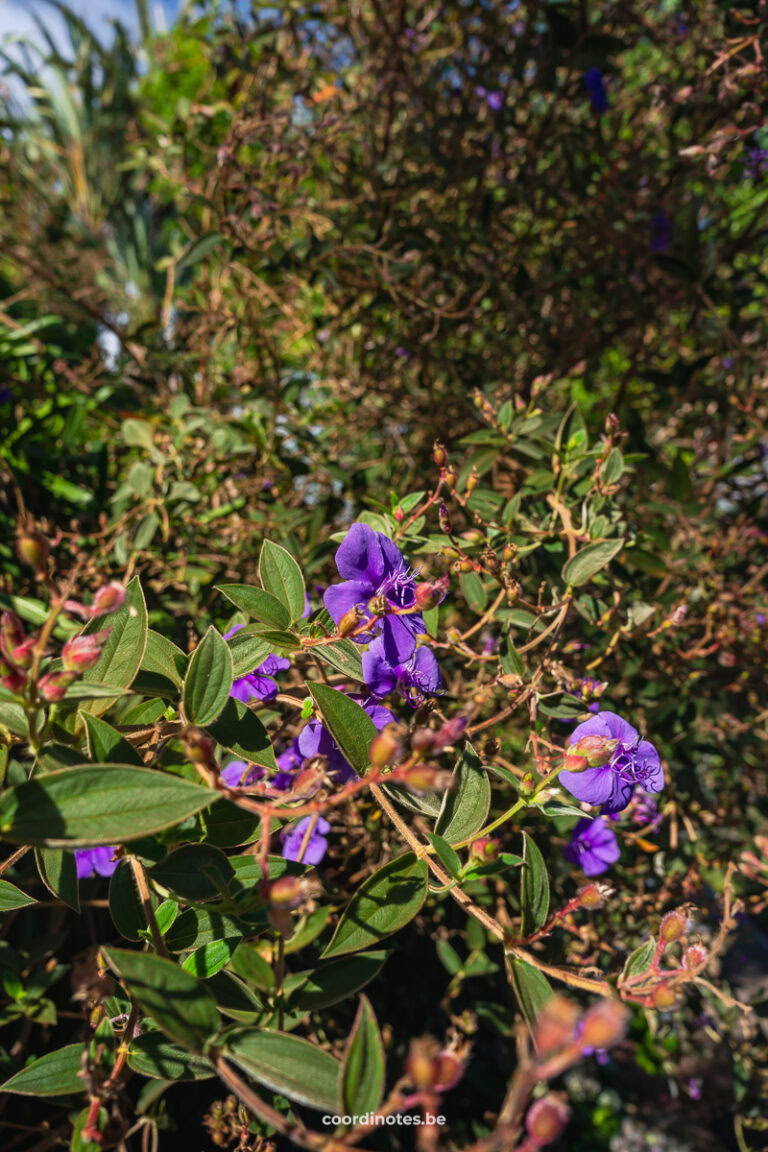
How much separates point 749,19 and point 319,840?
1384 millimetres

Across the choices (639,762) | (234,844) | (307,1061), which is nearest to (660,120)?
(639,762)

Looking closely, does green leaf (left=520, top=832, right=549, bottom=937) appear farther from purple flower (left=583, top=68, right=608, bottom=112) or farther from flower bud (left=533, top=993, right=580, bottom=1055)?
purple flower (left=583, top=68, right=608, bottom=112)

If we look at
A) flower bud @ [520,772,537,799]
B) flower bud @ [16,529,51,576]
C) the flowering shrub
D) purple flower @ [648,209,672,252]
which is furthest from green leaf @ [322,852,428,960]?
purple flower @ [648,209,672,252]

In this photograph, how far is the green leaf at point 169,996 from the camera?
1.42 feet

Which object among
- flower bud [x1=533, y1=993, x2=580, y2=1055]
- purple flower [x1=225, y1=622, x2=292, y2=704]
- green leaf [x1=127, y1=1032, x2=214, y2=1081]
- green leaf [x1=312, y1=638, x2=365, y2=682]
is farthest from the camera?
purple flower [x1=225, y1=622, x2=292, y2=704]

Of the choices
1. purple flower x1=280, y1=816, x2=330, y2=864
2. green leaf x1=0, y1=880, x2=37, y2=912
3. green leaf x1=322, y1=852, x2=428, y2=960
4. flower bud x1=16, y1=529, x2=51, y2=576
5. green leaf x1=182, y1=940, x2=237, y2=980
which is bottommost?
purple flower x1=280, y1=816, x2=330, y2=864

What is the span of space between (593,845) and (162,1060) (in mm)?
589

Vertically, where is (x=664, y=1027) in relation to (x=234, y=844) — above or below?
below

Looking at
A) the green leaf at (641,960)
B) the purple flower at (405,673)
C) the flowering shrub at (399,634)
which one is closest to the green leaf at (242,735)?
the flowering shrub at (399,634)

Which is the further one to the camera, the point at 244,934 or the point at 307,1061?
the point at 244,934

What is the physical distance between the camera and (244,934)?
58cm

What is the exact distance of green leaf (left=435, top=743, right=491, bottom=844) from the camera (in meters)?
0.62

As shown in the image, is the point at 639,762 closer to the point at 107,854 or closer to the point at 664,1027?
the point at 107,854

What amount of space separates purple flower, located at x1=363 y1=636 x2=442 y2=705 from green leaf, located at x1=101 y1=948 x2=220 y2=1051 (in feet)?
0.90
